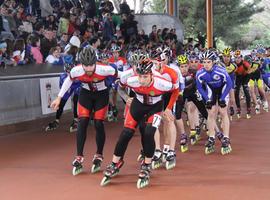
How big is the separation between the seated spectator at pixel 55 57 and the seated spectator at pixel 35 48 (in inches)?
12.0

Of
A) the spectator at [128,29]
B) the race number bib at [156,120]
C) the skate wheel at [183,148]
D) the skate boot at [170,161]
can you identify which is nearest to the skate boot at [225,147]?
the skate wheel at [183,148]

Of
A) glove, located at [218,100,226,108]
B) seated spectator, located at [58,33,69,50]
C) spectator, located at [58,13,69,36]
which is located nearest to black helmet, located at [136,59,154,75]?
glove, located at [218,100,226,108]

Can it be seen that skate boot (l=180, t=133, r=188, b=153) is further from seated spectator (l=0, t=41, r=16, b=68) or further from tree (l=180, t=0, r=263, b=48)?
tree (l=180, t=0, r=263, b=48)

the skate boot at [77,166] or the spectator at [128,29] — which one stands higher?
the spectator at [128,29]

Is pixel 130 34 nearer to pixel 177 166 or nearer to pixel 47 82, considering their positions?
pixel 47 82

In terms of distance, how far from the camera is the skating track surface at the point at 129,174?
24.2 ft

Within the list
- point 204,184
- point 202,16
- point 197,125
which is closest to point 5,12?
point 197,125

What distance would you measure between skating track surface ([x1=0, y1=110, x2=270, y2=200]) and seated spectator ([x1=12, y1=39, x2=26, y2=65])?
246 cm

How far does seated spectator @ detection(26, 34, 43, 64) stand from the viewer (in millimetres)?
15705

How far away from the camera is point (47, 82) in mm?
15094

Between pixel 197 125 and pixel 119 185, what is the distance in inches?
181

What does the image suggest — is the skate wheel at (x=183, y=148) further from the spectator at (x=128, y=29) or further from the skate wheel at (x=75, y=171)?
the spectator at (x=128, y=29)

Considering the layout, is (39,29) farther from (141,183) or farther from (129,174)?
(141,183)

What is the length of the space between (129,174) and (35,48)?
8.34 m
